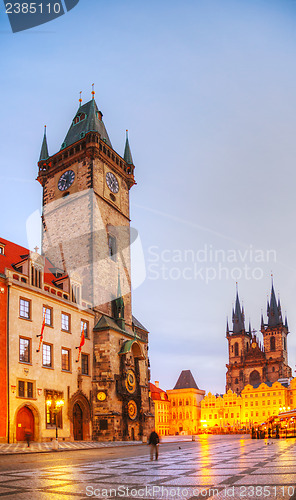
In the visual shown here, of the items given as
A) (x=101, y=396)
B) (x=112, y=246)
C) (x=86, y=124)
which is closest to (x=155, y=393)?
(x=112, y=246)

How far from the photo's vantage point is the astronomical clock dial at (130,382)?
42003mm

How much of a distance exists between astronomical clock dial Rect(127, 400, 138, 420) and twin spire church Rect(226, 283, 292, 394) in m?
102

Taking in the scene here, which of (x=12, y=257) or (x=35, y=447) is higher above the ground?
(x=12, y=257)

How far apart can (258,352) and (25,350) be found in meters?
123

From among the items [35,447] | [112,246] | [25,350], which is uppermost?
[112,246]

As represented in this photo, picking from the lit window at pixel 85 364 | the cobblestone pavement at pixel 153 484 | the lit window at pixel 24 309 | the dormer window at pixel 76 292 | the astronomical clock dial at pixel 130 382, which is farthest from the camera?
the astronomical clock dial at pixel 130 382

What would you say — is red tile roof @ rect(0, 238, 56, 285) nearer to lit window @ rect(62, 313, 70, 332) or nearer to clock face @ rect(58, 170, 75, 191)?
lit window @ rect(62, 313, 70, 332)

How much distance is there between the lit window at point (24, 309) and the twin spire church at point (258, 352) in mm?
115147

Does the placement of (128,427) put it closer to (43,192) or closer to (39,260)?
(39,260)

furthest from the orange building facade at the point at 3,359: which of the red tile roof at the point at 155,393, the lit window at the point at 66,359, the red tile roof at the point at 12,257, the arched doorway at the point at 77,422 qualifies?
the red tile roof at the point at 155,393

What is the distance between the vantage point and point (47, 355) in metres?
35.2

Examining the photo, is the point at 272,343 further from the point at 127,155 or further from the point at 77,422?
the point at 77,422

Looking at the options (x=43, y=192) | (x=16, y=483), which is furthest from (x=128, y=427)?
(x=16, y=483)

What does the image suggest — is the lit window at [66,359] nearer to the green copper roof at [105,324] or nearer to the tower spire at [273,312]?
the green copper roof at [105,324]
